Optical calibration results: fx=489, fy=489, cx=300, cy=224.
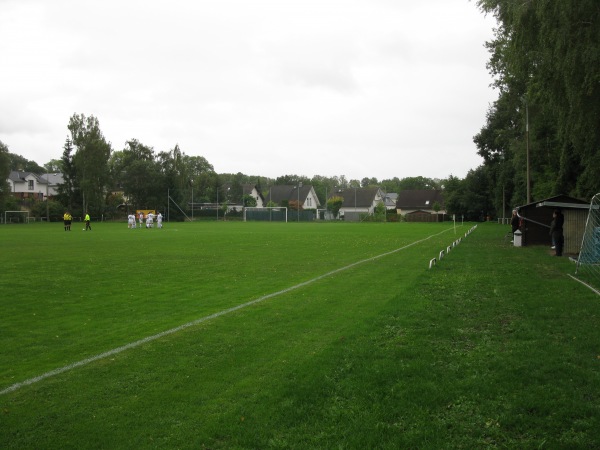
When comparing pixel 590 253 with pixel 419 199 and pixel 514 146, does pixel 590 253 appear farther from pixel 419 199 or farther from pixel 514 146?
pixel 419 199

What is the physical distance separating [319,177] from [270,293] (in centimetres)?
17745

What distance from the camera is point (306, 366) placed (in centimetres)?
571

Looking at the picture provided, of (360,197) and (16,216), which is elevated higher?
(360,197)

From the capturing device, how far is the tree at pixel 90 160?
7444 centimetres

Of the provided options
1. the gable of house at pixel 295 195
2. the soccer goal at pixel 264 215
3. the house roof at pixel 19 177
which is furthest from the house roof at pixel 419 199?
the house roof at pixel 19 177

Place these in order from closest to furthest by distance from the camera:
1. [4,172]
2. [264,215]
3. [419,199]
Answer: [4,172], [264,215], [419,199]

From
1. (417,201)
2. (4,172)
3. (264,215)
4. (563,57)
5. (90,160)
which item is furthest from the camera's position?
(417,201)

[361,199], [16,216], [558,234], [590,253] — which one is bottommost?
[590,253]

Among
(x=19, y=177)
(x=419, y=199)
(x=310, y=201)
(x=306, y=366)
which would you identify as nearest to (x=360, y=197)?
(x=310, y=201)

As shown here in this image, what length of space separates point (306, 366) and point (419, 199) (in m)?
113

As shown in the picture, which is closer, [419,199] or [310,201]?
[419,199]

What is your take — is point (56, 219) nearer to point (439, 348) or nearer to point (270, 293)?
point (270, 293)

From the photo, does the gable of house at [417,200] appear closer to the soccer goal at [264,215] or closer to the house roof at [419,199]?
the house roof at [419,199]

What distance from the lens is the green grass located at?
4164mm
